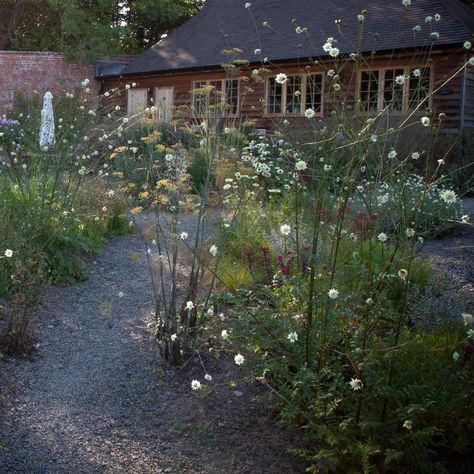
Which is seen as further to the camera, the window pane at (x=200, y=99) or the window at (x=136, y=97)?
the window at (x=136, y=97)

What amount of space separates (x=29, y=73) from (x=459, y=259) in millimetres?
19682

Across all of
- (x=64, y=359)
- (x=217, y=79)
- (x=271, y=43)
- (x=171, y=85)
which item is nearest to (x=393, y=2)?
(x=271, y=43)

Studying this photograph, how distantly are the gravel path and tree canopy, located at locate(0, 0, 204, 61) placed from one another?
2037 cm

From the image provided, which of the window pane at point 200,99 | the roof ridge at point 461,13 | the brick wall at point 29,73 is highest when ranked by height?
the roof ridge at point 461,13

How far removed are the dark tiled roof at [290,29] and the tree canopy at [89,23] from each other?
2.49m

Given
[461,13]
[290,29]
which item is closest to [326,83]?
[461,13]

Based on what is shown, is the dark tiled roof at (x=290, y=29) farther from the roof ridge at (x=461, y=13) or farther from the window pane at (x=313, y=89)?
the window pane at (x=313, y=89)

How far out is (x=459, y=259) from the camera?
6066 mm

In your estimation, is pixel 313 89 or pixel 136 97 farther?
pixel 136 97

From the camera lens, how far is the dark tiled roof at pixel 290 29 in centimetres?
1423

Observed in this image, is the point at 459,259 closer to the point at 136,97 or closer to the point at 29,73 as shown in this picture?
the point at 136,97

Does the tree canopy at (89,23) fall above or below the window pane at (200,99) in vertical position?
above

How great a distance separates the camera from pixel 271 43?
1780 centimetres

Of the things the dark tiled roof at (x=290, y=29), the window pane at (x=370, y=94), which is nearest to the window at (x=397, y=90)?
the window pane at (x=370, y=94)
